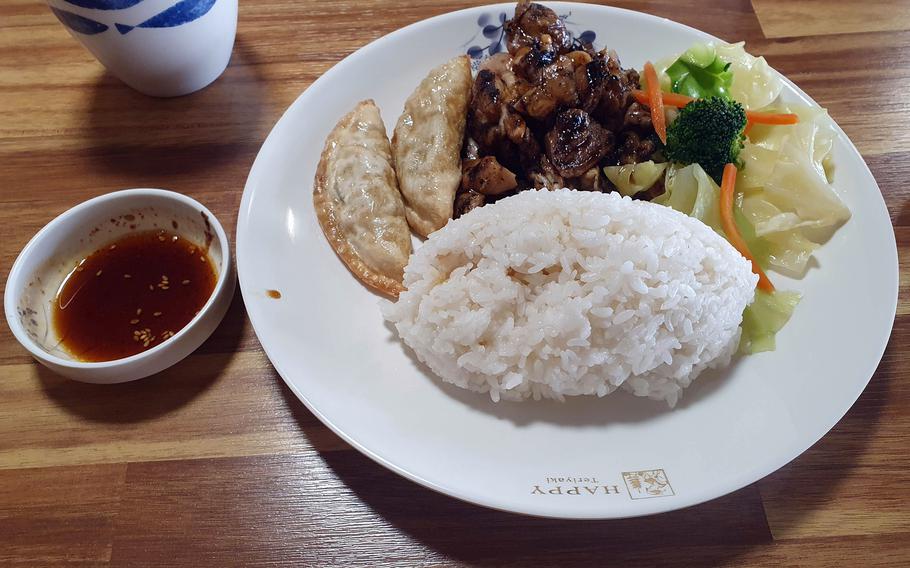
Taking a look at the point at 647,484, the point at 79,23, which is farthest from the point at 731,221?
the point at 79,23

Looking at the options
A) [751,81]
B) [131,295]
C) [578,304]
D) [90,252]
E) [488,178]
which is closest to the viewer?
[578,304]

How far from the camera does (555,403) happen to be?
2.19m

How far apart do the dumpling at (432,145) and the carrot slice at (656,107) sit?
83 cm

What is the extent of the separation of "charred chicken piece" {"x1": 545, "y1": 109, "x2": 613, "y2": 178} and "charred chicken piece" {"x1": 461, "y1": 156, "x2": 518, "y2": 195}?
0.21 metres

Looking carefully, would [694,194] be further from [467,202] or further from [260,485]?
[260,485]

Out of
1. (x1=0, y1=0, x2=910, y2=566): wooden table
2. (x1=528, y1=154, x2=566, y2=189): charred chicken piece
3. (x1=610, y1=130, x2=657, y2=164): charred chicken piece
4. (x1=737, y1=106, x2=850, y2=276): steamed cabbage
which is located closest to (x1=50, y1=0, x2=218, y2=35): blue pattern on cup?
(x1=0, y1=0, x2=910, y2=566): wooden table

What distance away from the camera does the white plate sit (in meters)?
1.91

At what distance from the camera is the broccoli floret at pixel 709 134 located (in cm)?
258

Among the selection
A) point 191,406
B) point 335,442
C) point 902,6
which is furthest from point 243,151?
point 902,6

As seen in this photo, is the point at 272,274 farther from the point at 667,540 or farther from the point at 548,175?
the point at 667,540

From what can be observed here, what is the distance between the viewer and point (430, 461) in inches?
75.9

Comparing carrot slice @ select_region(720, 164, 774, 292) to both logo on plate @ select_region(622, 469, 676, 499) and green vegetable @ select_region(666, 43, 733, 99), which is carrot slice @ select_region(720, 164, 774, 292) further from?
logo on plate @ select_region(622, 469, 676, 499)

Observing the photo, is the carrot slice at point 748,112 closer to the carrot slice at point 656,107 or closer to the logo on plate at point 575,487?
the carrot slice at point 656,107

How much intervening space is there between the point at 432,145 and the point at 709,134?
3.81 ft
